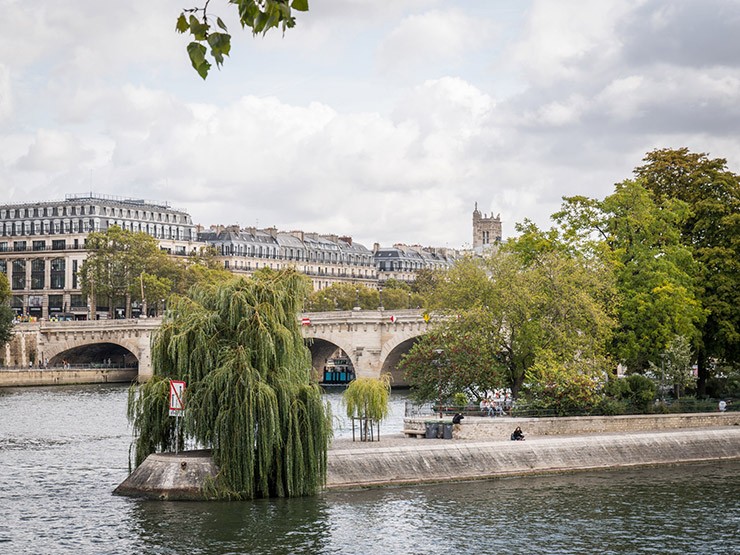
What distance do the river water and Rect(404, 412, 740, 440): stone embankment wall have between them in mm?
3352

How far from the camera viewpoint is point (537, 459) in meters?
44.2

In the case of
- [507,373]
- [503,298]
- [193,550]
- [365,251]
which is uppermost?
[365,251]

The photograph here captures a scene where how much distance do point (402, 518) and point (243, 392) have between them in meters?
5.83

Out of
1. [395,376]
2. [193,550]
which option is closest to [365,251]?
[395,376]

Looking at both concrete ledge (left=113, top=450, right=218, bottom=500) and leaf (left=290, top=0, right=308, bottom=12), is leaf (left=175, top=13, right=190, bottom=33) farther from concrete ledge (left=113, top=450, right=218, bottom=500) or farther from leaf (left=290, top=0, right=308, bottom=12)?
concrete ledge (left=113, top=450, right=218, bottom=500)

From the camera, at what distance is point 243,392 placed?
34875 mm

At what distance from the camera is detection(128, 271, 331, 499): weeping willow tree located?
3478cm

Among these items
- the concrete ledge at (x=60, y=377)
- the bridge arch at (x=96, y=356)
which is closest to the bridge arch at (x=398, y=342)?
the concrete ledge at (x=60, y=377)

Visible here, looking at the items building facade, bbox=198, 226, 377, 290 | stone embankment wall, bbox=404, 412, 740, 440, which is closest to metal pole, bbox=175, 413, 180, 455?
stone embankment wall, bbox=404, 412, 740, 440

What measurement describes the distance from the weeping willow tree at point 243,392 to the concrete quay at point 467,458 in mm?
990

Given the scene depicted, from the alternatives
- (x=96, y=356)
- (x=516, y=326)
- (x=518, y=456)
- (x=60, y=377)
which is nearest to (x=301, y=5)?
(x=518, y=456)

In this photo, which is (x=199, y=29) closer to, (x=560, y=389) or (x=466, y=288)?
(x=560, y=389)

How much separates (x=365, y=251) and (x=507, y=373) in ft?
469

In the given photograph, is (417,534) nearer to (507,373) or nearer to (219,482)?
(219,482)
